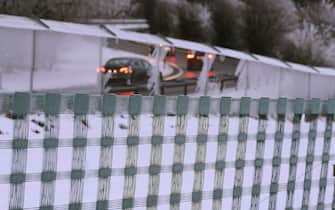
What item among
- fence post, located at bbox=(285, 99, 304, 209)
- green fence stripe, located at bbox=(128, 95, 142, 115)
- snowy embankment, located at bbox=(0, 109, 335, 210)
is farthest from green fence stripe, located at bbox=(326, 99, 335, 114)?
green fence stripe, located at bbox=(128, 95, 142, 115)

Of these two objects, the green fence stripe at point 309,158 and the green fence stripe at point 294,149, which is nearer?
the green fence stripe at point 294,149

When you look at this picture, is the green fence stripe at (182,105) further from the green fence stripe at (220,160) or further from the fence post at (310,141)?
the fence post at (310,141)

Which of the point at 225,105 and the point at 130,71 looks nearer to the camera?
the point at 225,105

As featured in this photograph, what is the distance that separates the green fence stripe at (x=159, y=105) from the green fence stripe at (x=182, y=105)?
13cm

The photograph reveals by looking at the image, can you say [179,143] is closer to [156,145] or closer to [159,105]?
[156,145]

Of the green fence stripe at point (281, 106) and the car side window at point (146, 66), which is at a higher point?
the green fence stripe at point (281, 106)

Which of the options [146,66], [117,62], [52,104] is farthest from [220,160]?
[146,66]

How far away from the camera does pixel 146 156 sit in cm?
494

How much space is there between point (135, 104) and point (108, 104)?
214 millimetres

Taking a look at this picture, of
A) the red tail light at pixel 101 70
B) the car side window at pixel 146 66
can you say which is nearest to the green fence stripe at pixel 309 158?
the red tail light at pixel 101 70

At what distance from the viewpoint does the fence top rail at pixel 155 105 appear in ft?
13.5

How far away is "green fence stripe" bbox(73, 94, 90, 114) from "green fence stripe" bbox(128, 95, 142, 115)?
35cm

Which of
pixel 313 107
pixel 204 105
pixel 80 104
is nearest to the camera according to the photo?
pixel 80 104

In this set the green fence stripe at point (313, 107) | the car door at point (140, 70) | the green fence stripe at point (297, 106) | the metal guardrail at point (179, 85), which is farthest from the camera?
the car door at point (140, 70)
